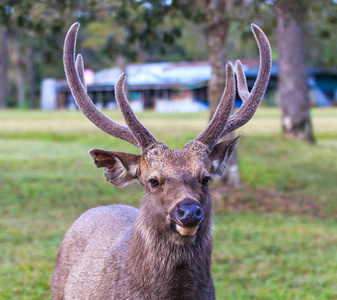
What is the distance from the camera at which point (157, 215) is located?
3.52m

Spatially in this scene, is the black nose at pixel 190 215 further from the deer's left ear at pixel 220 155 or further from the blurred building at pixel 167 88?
the blurred building at pixel 167 88

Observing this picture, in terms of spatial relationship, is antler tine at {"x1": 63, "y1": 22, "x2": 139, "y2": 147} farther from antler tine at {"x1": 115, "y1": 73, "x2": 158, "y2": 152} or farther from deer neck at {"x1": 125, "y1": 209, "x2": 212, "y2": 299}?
deer neck at {"x1": 125, "y1": 209, "x2": 212, "y2": 299}

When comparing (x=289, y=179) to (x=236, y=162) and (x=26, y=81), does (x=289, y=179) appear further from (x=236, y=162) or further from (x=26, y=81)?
(x=26, y=81)

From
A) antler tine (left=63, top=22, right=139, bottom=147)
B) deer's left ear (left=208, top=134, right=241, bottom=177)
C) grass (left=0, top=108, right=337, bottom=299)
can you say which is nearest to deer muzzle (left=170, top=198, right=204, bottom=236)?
deer's left ear (left=208, top=134, right=241, bottom=177)

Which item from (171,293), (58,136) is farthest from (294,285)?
(58,136)

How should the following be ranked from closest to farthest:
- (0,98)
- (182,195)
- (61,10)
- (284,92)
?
(182,195)
(61,10)
(284,92)
(0,98)

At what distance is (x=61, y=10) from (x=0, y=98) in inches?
1693

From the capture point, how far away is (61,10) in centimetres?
975

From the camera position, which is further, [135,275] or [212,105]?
[212,105]

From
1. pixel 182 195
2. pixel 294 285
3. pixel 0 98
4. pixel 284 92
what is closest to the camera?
pixel 182 195

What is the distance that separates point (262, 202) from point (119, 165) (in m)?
7.37

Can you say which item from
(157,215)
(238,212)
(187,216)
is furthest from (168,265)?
(238,212)

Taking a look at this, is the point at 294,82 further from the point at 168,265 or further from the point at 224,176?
the point at 168,265

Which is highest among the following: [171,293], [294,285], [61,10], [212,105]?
[61,10]
